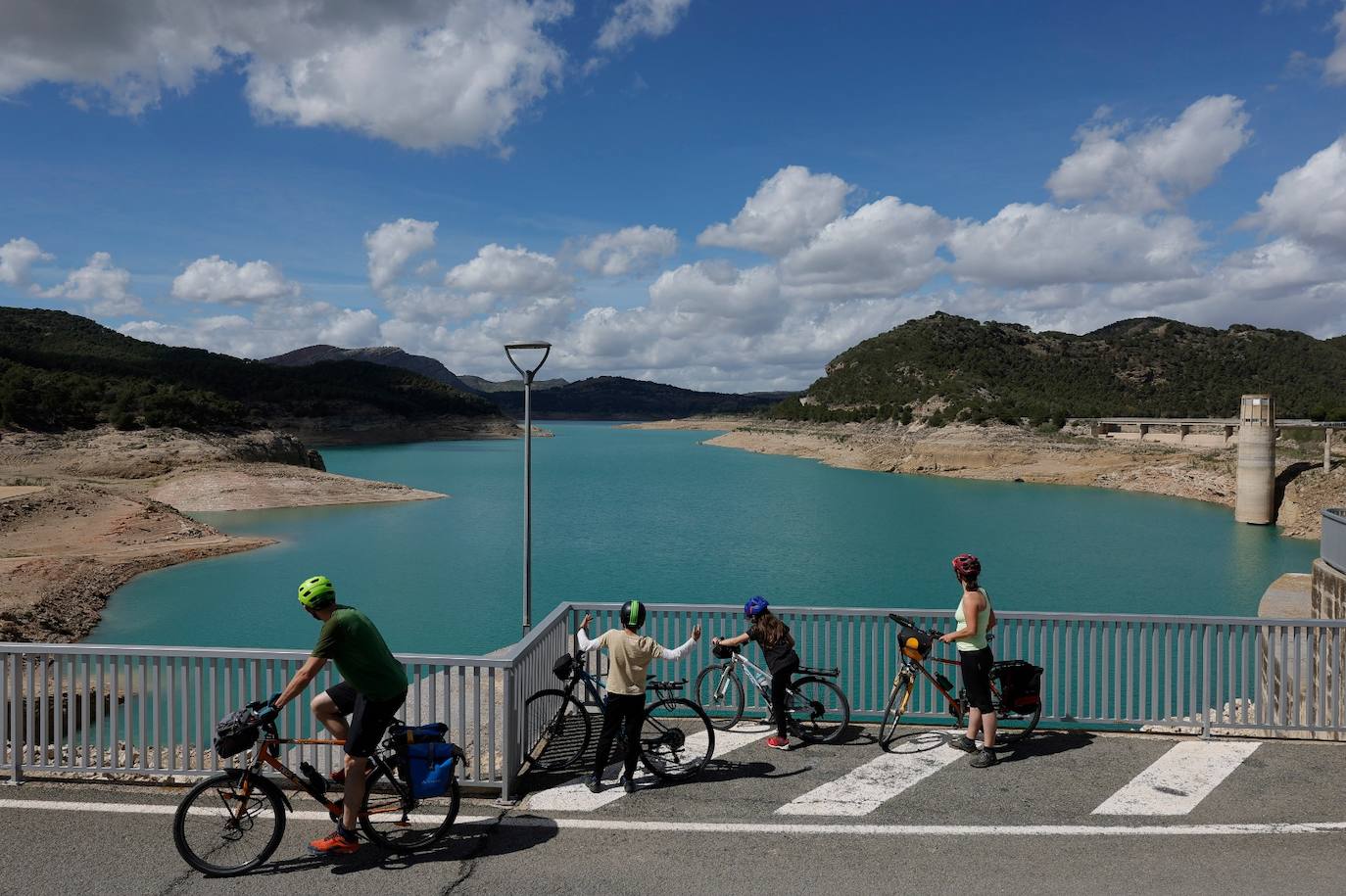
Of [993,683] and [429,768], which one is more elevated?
[993,683]

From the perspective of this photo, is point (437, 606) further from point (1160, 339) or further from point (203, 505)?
point (1160, 339)

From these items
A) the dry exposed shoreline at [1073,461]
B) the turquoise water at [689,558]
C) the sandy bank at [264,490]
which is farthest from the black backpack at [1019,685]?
the dry exposed shoreline at [1073,461]

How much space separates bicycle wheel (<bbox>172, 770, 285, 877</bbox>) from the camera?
5602 millimetres

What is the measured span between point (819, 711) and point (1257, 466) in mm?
56054

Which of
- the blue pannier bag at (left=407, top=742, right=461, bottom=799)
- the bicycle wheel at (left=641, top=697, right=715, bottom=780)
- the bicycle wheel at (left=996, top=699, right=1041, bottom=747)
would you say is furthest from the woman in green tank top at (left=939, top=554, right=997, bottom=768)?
the blue pannier bag at (left=407, top=742, right=461, bottom=799)

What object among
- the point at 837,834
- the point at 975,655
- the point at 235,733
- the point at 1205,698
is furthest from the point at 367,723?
the point at 1205,698

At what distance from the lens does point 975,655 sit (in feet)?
24.2

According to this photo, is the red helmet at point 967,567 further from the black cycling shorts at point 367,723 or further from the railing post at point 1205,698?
the black cycling shorts at point 367,723

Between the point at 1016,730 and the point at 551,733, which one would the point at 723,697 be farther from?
the point at 1016,730

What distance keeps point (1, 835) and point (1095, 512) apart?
59.6m

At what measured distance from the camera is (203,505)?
159 feet

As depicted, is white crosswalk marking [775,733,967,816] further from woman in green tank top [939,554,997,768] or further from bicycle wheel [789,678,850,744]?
bicycle wheel [789,678,850,744]

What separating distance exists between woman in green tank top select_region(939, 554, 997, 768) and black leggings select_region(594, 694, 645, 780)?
2.51 m

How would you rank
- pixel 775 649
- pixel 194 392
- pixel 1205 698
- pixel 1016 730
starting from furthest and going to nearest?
pixel 194 392
pixel 1016 730
pixel 1205 698
pixel 775 649
